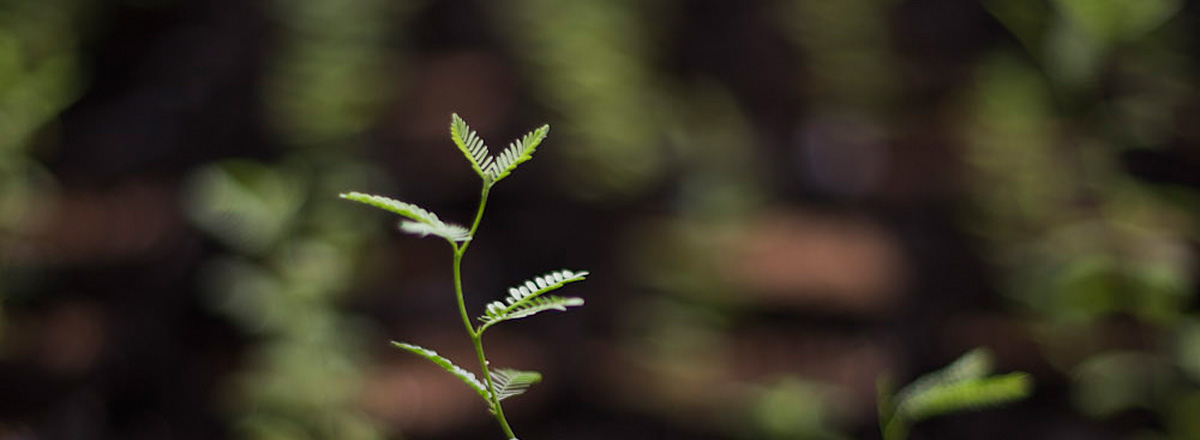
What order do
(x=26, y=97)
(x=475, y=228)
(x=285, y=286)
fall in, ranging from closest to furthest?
(x=475, y=228) → (x=285, y=286) → (x=26, y=97)

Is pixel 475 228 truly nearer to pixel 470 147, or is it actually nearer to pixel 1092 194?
pixel 470 147

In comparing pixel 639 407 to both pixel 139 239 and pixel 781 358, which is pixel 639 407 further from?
pixel 139 239

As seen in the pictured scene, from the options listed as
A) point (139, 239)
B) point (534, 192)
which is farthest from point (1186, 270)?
point (139, 239)

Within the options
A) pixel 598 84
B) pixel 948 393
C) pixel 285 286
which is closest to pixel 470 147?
pixel 948 393

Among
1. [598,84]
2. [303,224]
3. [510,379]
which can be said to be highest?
[598,84]

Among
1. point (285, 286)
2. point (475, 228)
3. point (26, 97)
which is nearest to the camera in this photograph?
point (475, 228)

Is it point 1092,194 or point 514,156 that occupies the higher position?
point 1092,194

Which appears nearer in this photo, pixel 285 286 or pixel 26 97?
pixel 285 286

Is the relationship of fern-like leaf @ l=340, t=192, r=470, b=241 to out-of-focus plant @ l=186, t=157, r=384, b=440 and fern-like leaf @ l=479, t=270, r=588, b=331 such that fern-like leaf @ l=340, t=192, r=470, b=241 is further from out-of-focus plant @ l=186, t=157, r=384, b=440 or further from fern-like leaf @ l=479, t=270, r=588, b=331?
out-of-focus plant @ l=186, t=157, r=384, b=440

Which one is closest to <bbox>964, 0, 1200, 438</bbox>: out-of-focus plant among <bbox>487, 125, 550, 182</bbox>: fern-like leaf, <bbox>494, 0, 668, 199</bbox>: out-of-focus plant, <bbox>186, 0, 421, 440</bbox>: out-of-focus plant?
<bbox>494, 0, 668, 199</bbox>: out-of-focus plant
